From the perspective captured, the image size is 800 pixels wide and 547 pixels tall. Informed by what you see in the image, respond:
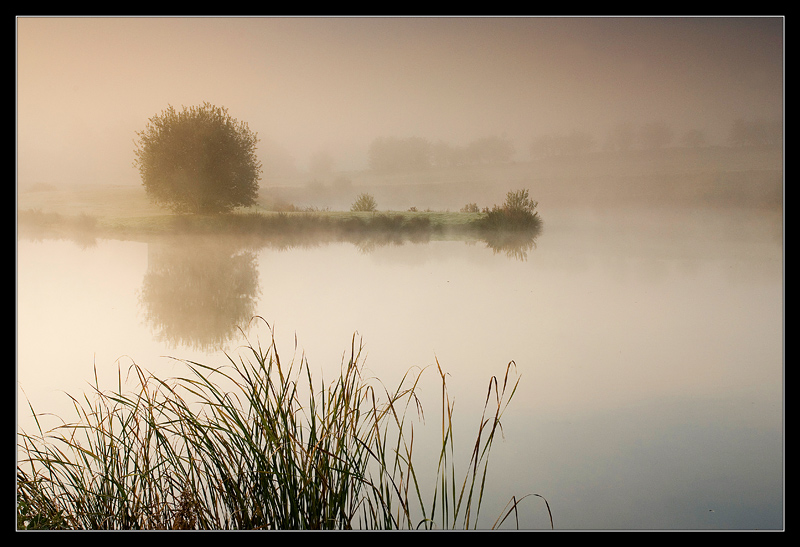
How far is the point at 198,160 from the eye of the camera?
7.86 feet

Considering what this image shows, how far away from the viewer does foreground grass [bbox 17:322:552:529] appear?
2027 mm

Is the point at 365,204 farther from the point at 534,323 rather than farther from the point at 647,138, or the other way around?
the point at 647,138

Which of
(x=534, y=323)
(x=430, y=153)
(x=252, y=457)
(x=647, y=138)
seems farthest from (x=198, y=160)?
(x=647, y=138)

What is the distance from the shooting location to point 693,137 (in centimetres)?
226

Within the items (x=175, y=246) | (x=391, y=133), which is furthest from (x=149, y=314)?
(x=391, y=133)

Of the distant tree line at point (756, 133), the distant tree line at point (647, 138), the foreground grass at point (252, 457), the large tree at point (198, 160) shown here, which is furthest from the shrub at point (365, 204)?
the distant tree line at point (756, 133)

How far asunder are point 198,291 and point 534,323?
3.98ft

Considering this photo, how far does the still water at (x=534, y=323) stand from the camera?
7.29 feet

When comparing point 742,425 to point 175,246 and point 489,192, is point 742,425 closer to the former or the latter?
point 489,192

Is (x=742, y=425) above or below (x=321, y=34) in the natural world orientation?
below

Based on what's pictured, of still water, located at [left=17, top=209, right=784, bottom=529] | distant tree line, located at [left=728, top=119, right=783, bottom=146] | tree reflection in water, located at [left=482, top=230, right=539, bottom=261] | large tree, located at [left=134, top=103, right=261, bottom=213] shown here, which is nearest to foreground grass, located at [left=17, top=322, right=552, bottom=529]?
still water, located at [left=17, top=209, right=784, bottom=529]

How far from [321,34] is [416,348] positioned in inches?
45.8

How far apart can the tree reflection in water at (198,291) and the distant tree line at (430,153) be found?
595mm

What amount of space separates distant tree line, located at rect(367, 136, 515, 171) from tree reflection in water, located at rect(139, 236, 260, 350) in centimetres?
59
